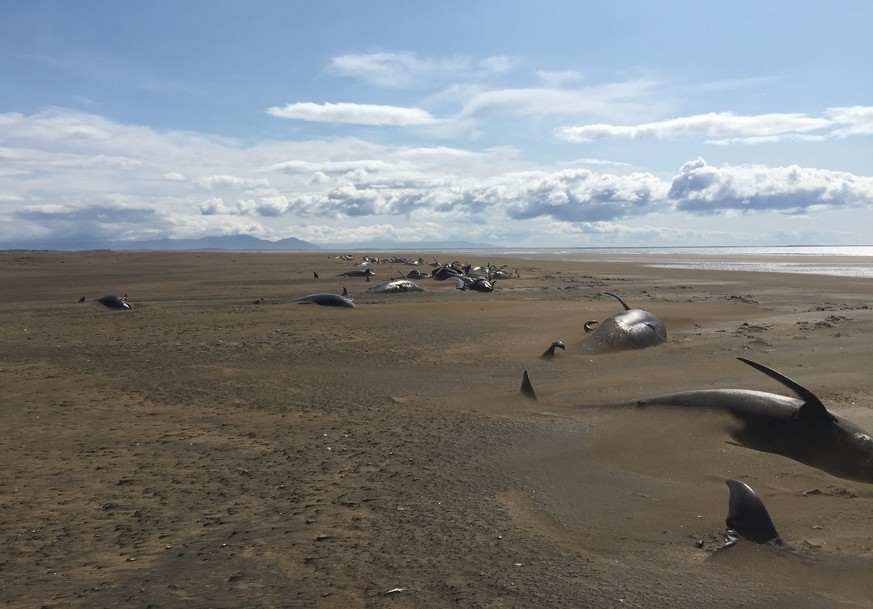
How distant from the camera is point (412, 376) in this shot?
9781 millimetres

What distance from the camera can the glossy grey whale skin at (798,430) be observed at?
5.59 metres

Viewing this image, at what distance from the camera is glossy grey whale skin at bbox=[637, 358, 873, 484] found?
5590 mm

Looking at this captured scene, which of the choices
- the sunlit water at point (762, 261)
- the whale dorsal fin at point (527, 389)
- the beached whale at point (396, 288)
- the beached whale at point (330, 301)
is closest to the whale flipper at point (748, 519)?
the whale dorsal fin at point (527, 389)

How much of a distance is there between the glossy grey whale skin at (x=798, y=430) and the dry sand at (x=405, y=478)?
217mm

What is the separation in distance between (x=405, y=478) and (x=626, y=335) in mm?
6839

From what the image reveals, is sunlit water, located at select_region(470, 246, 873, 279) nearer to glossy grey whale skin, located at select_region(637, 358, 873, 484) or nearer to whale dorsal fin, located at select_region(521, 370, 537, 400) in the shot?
whale dorsal fin, located at select_region(521, 370, 537, 400)

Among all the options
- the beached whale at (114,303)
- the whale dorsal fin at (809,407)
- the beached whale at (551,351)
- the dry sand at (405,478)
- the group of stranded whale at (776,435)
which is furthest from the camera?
the beached whale at (114,303)

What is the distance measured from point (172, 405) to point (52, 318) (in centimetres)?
990

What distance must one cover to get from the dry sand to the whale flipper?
100mm

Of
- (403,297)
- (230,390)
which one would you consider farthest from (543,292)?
(230,390)

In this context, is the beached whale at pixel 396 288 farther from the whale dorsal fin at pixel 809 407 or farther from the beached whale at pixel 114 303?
the whale dorsal fin at pixel 809 407

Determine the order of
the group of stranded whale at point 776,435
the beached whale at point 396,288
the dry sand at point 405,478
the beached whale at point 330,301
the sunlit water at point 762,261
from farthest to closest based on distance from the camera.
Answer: the sunlit water at point 762,261, the beached whale at point 396,288, the beached whale at point 330,301, the group of stranded whale at point 776,435, the dry sand at point 405,478

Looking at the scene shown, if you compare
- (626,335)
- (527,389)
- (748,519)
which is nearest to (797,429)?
(748,519)

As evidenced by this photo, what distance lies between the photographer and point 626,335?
37.7 ft
